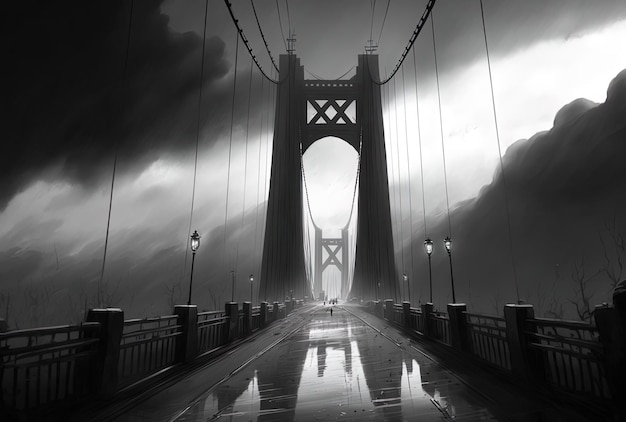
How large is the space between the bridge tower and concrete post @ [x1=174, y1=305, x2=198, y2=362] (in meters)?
19.5

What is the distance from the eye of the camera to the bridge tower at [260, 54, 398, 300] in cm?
3086

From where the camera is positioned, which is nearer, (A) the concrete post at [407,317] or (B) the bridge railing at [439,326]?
(B) the bridge railing at [439,326]

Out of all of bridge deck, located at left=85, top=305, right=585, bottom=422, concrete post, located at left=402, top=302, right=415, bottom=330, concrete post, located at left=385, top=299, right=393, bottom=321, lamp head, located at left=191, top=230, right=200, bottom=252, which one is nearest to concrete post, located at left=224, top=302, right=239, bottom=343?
lamp head, located at left=191, top=230, right=200, bottom=252

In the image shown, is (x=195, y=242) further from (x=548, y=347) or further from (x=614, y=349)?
(x=614, y=349)

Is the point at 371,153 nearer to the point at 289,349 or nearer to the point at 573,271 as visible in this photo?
the point at 289,349

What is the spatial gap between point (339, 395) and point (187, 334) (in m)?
4.01

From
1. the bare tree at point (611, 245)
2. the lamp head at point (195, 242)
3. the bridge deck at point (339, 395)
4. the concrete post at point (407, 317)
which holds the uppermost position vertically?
the bare tree at point (611, 245)

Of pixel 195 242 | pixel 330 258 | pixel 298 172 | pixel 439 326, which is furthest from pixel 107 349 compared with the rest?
pixel 330 258

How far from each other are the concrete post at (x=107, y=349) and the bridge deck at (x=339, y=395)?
19.0 inches

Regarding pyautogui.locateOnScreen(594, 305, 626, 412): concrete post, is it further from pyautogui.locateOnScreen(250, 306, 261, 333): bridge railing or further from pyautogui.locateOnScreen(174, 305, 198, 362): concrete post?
pyautogui.locateOnScreen(250, 306, 261, 333): bridge railing

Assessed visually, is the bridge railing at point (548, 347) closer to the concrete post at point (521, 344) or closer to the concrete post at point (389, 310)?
the concrete post at point (521, 344)

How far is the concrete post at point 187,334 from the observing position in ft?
23.8

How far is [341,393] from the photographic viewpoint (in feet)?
15.4

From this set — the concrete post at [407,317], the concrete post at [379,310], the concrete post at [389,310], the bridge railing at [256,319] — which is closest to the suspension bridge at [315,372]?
the concrete post at [407,317]
